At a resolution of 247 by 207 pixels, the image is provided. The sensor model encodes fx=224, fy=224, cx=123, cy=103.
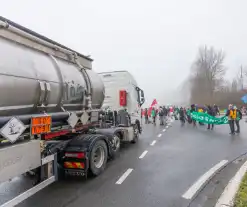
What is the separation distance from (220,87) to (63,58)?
161ft

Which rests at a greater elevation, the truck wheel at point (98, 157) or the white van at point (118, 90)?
the white van at point (118, 90)

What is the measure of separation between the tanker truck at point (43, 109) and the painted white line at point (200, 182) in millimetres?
2190

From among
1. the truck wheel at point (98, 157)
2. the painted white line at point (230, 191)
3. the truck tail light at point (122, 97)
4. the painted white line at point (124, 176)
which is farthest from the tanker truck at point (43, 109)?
the truck tail light at point (122, 97)

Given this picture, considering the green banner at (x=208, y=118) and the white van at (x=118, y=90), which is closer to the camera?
the white van at (x=118, y=90)

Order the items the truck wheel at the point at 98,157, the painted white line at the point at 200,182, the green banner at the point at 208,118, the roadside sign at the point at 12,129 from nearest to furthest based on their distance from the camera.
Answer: the roadside sign at the point at 12,129, the painted white line at the point at 200,182, the truck wheel at the point at 98,157, the green banner at the point at 208,118

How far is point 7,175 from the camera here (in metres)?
3.22

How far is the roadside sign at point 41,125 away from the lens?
390cm

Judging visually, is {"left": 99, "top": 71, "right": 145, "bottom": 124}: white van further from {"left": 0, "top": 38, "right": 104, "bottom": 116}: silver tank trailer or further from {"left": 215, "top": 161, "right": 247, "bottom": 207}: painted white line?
{"left": 215, "top": 161, "right": 247, "bottom": 207}: painted white line

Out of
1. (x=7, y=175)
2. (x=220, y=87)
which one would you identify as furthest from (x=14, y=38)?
(x=220, y=87)

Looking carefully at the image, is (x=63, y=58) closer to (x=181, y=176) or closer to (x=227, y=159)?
(x=181, y=176)

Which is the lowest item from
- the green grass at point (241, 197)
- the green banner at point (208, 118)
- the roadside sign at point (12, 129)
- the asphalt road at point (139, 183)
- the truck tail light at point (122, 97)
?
the asphalt road at point (139, 183)

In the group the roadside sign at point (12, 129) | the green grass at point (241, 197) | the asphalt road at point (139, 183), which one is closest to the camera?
the roadside sign at point (12, 129)

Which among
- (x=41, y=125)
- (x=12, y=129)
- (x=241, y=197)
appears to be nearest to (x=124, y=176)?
(x=41, y=125)

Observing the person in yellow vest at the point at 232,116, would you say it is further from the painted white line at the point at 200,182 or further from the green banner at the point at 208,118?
the painted white line at the point at 200,182
